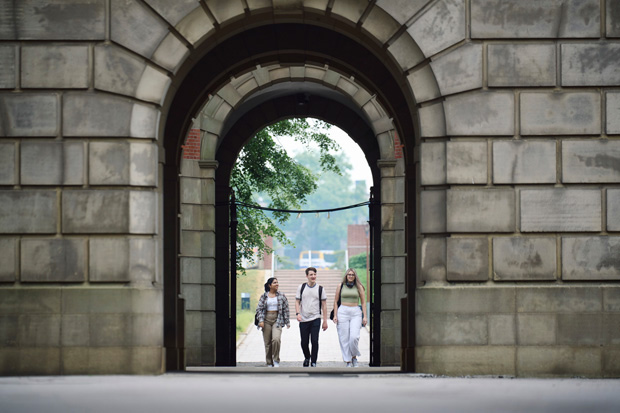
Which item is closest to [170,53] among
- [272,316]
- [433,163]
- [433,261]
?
[433,163]

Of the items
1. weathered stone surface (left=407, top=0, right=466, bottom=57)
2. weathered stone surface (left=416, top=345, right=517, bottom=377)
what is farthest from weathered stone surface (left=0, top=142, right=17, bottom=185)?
weathered stone surface (left=416, top=345, right=517, bottom=377)

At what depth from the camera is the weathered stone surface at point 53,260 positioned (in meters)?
12.8

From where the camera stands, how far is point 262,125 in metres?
25.2

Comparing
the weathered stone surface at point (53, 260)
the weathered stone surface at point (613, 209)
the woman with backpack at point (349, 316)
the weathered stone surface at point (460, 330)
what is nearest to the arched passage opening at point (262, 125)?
the woman with backpack at point (349, 316)

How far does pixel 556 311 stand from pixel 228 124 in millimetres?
13115

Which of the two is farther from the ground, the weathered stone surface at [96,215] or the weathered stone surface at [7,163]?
the weathered stone surface at [7,163]

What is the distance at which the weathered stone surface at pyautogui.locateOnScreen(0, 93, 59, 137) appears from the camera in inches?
506

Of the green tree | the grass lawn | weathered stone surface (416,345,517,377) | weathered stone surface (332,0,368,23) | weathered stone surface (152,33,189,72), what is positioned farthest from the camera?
the grass lawn

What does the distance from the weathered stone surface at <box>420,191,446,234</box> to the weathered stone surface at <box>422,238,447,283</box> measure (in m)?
0.16

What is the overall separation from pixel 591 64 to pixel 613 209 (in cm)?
187

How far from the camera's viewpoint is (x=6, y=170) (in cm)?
1284

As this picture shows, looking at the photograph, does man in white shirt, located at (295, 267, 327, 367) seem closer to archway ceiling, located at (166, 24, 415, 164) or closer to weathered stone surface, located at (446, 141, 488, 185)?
archway ceiling, located at (166, 24, 415, 164)

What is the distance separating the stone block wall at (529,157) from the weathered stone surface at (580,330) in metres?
0.27

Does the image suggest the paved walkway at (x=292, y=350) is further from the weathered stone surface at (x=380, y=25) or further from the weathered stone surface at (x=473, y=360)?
the weathered stone surface at (x=380, y=25)
